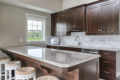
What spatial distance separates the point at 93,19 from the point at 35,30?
2590mm

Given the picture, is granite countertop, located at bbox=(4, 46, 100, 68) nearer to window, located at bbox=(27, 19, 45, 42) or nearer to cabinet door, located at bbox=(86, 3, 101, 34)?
cabinet door, located at bbox=(86, 3, 101, 34)

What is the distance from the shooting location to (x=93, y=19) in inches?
135

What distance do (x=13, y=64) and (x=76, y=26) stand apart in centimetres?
271

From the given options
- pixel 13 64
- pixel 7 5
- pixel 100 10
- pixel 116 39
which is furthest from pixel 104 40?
pixel 7 5

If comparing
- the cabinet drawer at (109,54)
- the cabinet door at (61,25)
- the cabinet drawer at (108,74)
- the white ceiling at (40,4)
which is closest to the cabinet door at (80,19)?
the cabinet door at (61,25)

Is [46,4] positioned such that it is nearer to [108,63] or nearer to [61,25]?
[61,25]

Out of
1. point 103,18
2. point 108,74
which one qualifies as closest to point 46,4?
point 103,18

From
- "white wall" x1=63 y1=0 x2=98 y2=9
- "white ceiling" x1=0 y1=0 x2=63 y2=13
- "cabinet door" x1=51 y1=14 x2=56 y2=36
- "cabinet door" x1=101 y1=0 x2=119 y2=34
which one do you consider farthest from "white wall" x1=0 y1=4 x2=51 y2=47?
"cabinet door" x1=101 y1=0 x2=119 y2=34

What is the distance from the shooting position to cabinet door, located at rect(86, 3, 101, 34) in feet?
10.8

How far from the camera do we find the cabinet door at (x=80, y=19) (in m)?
3.70

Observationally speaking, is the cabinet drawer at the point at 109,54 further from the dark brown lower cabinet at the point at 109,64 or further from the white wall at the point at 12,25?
the white wall at the point at 12,25

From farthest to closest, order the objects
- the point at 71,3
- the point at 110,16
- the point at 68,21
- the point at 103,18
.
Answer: the point at 71,3 → the point at 68,21 → the point at 103,18 → the point at 110,16

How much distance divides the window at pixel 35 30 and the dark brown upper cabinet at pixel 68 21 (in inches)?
22.3

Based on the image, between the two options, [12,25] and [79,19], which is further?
[79,19]
